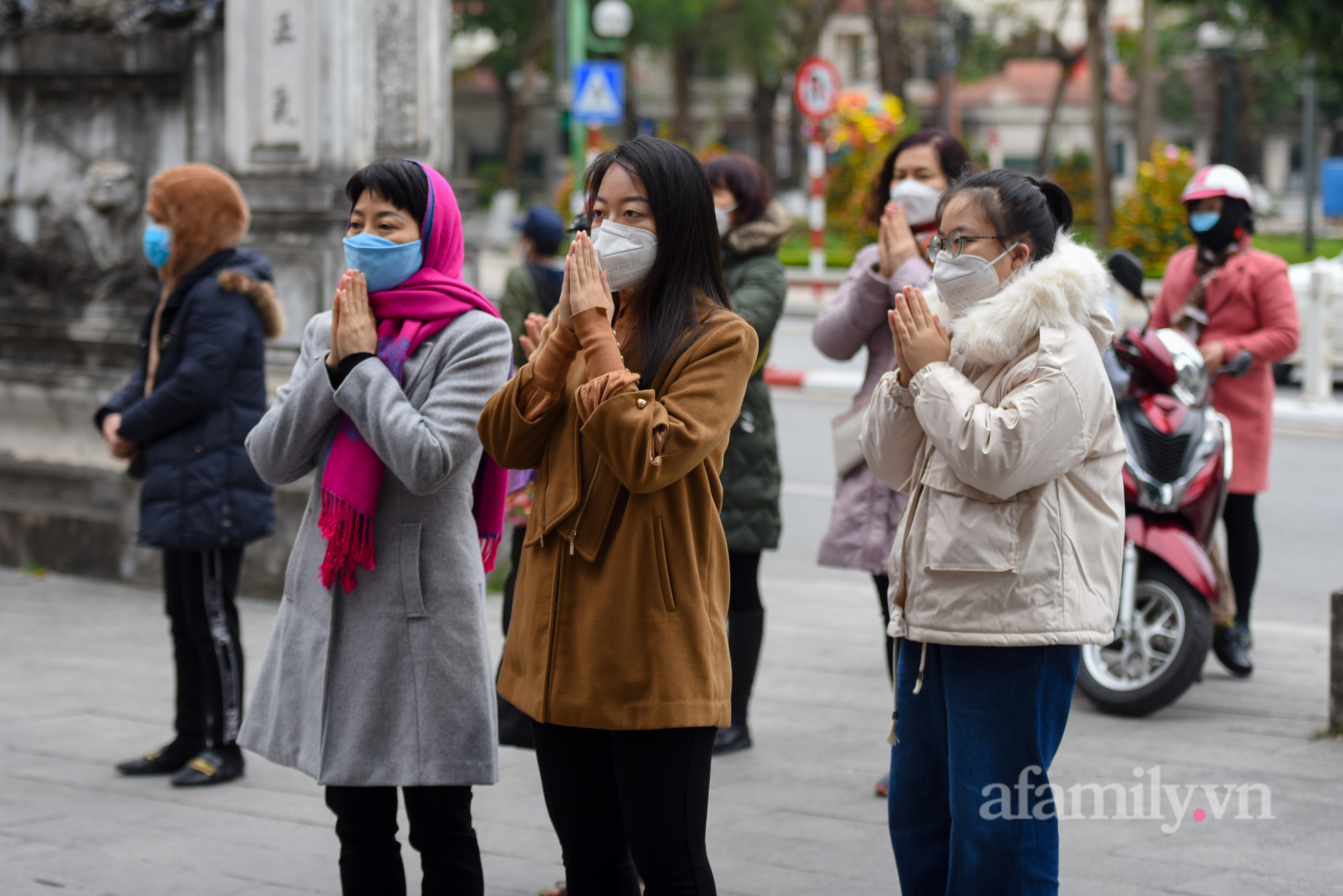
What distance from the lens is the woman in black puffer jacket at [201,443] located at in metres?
4.75

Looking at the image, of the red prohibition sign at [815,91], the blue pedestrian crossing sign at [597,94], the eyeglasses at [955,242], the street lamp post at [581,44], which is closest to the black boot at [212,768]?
the eyeglasses at [955,242]

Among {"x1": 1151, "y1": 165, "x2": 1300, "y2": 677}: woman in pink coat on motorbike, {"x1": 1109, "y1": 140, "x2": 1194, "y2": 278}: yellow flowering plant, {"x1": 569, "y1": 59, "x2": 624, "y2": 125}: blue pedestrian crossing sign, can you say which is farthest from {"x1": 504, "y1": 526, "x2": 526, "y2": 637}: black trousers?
{"x1": 1109, "y1": 140, "x2": 1194, "y2": 278}: yellow flowering plant

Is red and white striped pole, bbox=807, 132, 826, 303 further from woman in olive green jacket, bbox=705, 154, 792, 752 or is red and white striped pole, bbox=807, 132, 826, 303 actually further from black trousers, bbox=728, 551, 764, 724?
black trousers, bbox=728, 551, 764, 724

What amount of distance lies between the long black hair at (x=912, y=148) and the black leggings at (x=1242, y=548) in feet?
7.38

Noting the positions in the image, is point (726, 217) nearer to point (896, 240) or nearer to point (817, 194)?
point (896, 240)

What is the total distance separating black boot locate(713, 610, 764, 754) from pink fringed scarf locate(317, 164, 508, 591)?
1906 millimetres

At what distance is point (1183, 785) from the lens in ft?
15.2

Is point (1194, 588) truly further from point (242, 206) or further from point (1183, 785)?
point (242, 206)

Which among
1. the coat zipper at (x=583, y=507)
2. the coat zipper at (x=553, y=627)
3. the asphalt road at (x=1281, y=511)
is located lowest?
the asphalt road at (x=1281, y=511)

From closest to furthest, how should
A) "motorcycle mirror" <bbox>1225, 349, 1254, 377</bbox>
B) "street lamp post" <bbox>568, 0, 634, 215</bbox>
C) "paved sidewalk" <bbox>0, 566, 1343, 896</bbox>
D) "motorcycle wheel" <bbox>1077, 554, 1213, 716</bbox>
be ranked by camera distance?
"paved sidewalk" <bbox>0, 566, 1343, 896</bbox> → "motorcycle wheel" <bbox>1077, 554, 1213, 716</bbox> → "motorcycle mirror" <bbox>1225, 349, 1254, 377</bbox> → "street lamp post" <bbox>568, 0, 634, 215</bbox>

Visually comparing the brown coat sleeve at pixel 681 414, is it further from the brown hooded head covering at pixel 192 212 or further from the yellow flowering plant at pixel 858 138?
the yellow flowering plant at pixel 858 138

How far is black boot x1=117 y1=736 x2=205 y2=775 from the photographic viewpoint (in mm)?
4867

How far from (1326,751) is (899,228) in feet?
7.48

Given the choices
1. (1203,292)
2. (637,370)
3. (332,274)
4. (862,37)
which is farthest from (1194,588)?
(862,37)
